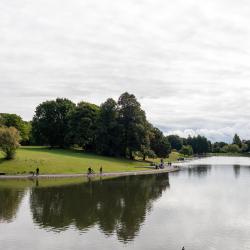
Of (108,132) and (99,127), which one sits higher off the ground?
(99,127)

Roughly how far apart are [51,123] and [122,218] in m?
94.0

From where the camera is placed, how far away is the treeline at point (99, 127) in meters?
114

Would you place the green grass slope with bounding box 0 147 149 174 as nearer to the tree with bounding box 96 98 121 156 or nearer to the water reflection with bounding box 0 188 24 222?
the tree with bounding box 96 98 121 156

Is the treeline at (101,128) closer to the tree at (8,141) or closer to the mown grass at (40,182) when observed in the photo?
the tree at (8,141)

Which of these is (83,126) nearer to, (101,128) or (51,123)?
(101,128)

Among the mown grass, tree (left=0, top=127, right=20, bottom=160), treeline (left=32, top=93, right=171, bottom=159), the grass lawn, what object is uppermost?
treeline (left=32, top=93, right=171, bottom=159)

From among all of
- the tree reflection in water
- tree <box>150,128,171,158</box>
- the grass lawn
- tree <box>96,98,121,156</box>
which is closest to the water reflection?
the tree reflection in water

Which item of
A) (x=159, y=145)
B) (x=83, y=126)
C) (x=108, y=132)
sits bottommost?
(x=159, y=145)

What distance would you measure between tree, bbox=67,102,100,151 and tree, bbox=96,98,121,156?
3.63 metres

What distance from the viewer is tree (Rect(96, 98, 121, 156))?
11381 centimetres

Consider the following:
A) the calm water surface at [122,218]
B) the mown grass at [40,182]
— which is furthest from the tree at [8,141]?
the calm water surface at [122,218]

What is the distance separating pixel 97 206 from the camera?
1786 inches

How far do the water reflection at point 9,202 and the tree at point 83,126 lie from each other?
208 feet

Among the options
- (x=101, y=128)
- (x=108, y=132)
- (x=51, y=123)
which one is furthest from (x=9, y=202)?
(x=51, y=123)
